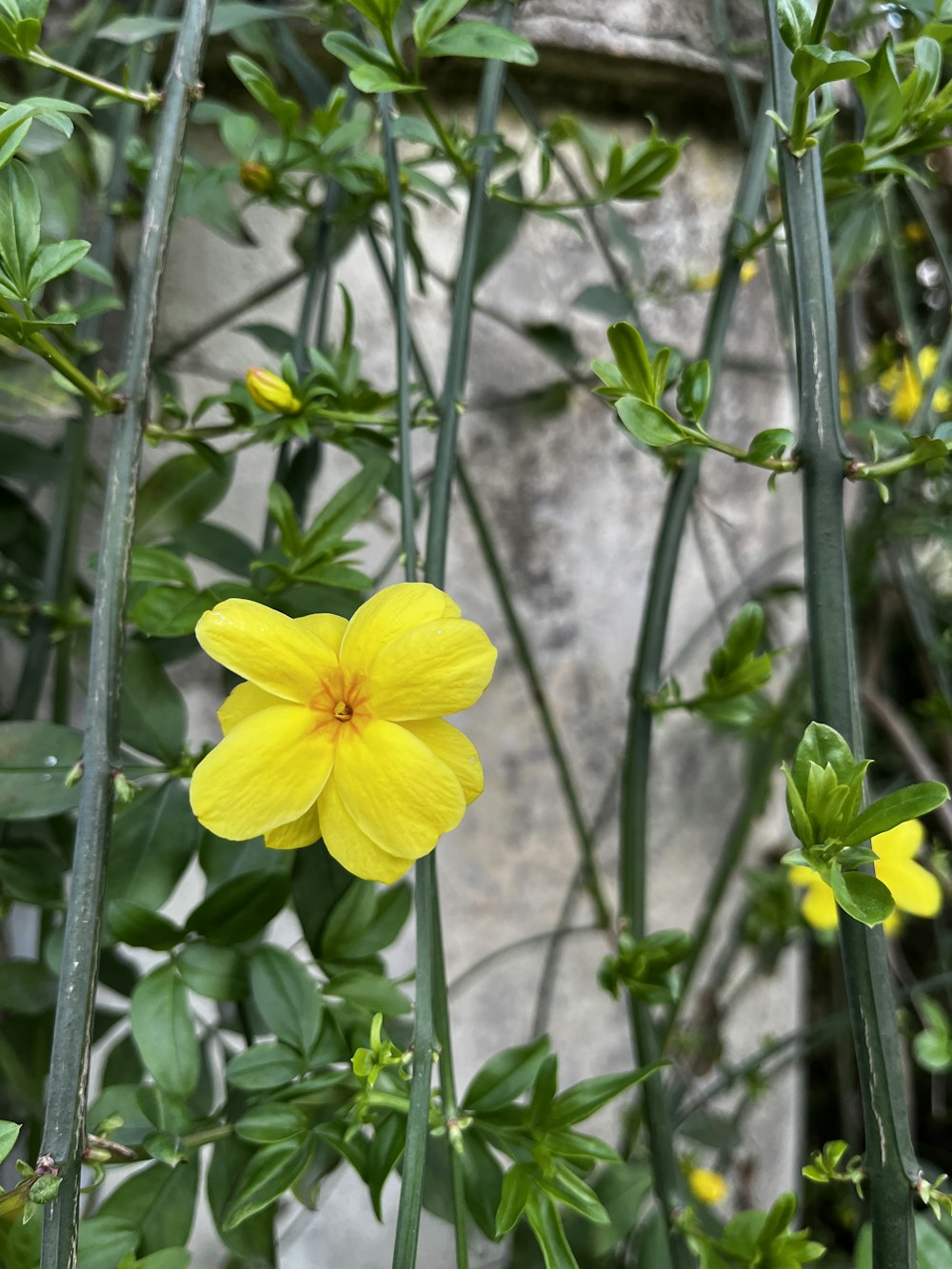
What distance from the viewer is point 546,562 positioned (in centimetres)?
71

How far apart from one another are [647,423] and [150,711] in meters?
0.22

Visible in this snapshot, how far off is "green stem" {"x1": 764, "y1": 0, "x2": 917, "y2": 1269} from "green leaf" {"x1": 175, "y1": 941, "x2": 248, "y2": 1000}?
0.22 metres

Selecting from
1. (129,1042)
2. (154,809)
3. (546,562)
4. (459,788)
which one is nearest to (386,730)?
(459,788)

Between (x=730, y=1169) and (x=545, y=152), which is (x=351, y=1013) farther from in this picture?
(x=730, y=1169)

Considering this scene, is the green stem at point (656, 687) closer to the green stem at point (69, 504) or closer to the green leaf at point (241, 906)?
the green leaf at point (241, 906)

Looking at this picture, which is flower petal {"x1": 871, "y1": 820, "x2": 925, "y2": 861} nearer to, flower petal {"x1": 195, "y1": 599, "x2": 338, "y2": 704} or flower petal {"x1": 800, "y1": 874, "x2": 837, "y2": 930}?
flower petal {"x1": 800, "y1": 874, "x2": 837, "y2": 930}

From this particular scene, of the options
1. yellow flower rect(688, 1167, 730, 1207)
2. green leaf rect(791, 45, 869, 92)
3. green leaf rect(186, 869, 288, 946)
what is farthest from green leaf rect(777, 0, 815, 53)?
yellow flower rect(688, 1167, 730, 1207)

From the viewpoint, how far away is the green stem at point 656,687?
0.40 m

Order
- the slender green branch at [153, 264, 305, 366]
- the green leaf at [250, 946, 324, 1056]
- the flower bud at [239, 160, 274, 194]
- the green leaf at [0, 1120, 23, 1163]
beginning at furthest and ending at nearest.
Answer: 1. the slender green branch at [153, 264, 305, 366]
2. the flower bud at [239, 160, 274, 194]
3. the green leaf at [250, 946, 324, 1056]
4. the green leaf at [0, 1120, 23, 1163]

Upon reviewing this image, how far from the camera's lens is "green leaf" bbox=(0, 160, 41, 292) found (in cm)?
29

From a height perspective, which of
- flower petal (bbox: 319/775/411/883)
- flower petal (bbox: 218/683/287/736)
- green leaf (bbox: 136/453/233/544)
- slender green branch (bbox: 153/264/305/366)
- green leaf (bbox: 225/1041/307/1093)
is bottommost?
green leaf (bbox: 225/1041/307/1093)

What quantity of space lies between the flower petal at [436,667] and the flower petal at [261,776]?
31mm

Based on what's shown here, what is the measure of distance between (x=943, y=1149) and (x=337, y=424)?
1.12 meters

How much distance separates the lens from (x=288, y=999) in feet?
1.15
